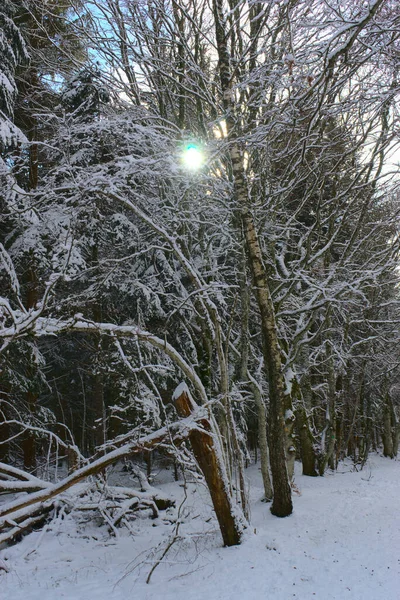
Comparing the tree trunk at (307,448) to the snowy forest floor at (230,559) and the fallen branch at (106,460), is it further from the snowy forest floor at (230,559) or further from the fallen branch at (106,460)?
the fallen branch at (106,460)

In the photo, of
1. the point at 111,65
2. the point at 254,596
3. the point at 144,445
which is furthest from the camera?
the point at 111,65

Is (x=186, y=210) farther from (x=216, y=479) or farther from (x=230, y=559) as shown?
(x=230, y=559)

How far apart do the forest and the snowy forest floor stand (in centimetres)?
44

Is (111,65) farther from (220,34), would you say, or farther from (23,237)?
(23,237)

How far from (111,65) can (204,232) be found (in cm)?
417

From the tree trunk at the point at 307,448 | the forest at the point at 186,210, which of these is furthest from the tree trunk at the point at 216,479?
the tree trunk at the point at 307,448

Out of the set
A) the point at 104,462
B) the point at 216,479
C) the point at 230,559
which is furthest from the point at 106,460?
the point at 230,559

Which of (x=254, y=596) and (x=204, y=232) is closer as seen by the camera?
(x=254, y=596)

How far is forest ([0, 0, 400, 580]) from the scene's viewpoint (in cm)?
538

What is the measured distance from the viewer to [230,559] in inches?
205

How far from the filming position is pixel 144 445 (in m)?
5.68

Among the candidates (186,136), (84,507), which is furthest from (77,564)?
(186,136)

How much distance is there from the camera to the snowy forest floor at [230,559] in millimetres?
4445

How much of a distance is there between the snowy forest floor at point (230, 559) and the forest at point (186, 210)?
17.2 inches
